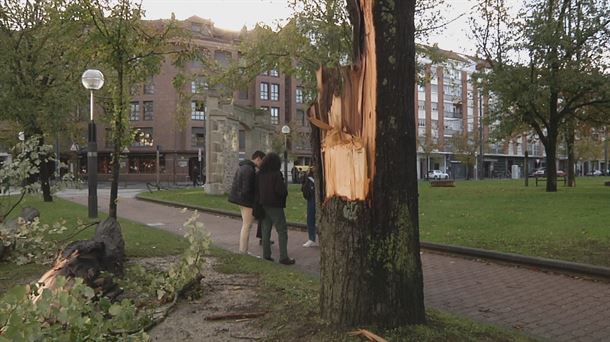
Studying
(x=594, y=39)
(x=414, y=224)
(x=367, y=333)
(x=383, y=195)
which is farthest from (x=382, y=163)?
(x=594, y=39)

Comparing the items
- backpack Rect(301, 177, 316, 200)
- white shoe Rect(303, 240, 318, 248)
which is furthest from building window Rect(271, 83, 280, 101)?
white shoe Rect(303, 240, 318, 248)

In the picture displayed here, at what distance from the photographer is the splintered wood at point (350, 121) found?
12.2 feet

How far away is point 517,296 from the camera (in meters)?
5.85

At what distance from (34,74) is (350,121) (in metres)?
18.3

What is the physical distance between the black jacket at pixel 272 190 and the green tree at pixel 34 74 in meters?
11.6

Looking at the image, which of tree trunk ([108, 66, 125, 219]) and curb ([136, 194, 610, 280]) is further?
tree trunk ([108, 66, 125, 219])

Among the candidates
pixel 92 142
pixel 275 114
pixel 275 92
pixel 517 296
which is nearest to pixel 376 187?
pixel 517 296

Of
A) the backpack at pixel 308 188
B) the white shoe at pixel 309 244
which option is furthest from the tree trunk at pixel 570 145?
the white shoe at pixel 309 244

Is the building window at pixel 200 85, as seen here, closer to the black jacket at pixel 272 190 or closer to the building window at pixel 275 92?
the black jacket at pixel 272 190

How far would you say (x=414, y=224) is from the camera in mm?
3756

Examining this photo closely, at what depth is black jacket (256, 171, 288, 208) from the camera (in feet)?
25.1

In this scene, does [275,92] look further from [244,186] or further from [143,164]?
[244,186]

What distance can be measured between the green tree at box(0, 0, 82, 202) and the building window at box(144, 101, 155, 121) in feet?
153

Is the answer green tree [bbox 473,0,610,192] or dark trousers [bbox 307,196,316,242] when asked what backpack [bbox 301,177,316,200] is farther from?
green tree [bbox 473,0,610,192]
